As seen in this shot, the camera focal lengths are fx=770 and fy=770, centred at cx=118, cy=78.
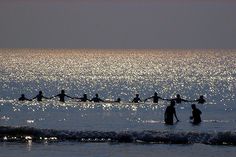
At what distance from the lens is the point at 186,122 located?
46250mm

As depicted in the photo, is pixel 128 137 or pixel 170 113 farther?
pixel 170 113

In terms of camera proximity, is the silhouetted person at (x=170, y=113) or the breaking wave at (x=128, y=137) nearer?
the breaking wave at (x=128, y=137)

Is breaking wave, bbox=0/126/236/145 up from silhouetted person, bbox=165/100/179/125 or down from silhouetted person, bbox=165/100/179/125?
down

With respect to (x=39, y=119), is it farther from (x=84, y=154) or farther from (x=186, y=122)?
(x=84, y=154)

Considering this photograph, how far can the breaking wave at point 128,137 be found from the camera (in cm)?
3231

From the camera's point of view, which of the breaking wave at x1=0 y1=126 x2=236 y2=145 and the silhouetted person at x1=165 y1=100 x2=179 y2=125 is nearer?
the breaking wave at x1=0 y1=126 x2=236 y2=145

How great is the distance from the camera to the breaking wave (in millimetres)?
32312

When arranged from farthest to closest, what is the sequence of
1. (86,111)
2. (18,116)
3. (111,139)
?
1. (86,111)
2. (18,116)
3. (111,139)

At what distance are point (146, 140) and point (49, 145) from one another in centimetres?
421

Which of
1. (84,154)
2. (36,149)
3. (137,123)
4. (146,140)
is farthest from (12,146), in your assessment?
(137,123)

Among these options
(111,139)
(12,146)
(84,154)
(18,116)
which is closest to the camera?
(84,154)

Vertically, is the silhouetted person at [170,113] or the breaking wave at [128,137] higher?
the silhouetted person at [170,113]

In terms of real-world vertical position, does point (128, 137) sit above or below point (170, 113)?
below

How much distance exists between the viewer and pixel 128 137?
32781 millimetres
